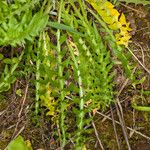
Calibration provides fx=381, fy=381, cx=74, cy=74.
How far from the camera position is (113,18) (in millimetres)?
2104

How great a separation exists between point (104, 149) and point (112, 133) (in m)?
0.10

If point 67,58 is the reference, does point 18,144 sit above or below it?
below

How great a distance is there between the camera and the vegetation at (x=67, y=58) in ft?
6.45

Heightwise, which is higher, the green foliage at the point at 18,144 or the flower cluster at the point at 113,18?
the flower cluster at the point at 113,18

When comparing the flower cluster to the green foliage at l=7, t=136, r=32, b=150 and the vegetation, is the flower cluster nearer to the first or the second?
the vegetation

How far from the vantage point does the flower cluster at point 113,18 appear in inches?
82.1

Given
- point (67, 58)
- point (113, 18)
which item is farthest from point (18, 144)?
point (113, 18)

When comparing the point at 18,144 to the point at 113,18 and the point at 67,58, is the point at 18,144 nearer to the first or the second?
the point at 67,58

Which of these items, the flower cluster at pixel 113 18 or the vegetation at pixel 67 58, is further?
the flower cluster at pixel 113 18

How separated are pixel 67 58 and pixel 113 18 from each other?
1.11 ft

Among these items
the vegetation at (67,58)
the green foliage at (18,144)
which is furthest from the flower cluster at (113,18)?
the green foliage at (18,144)

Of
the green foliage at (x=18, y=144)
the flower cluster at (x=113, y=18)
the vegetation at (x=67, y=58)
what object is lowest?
the green foliage at (x=18, y=144)

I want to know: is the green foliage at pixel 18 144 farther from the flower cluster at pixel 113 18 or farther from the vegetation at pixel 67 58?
the flower cluster at pixel 113 18

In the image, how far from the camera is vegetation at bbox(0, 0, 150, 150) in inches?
77.4
